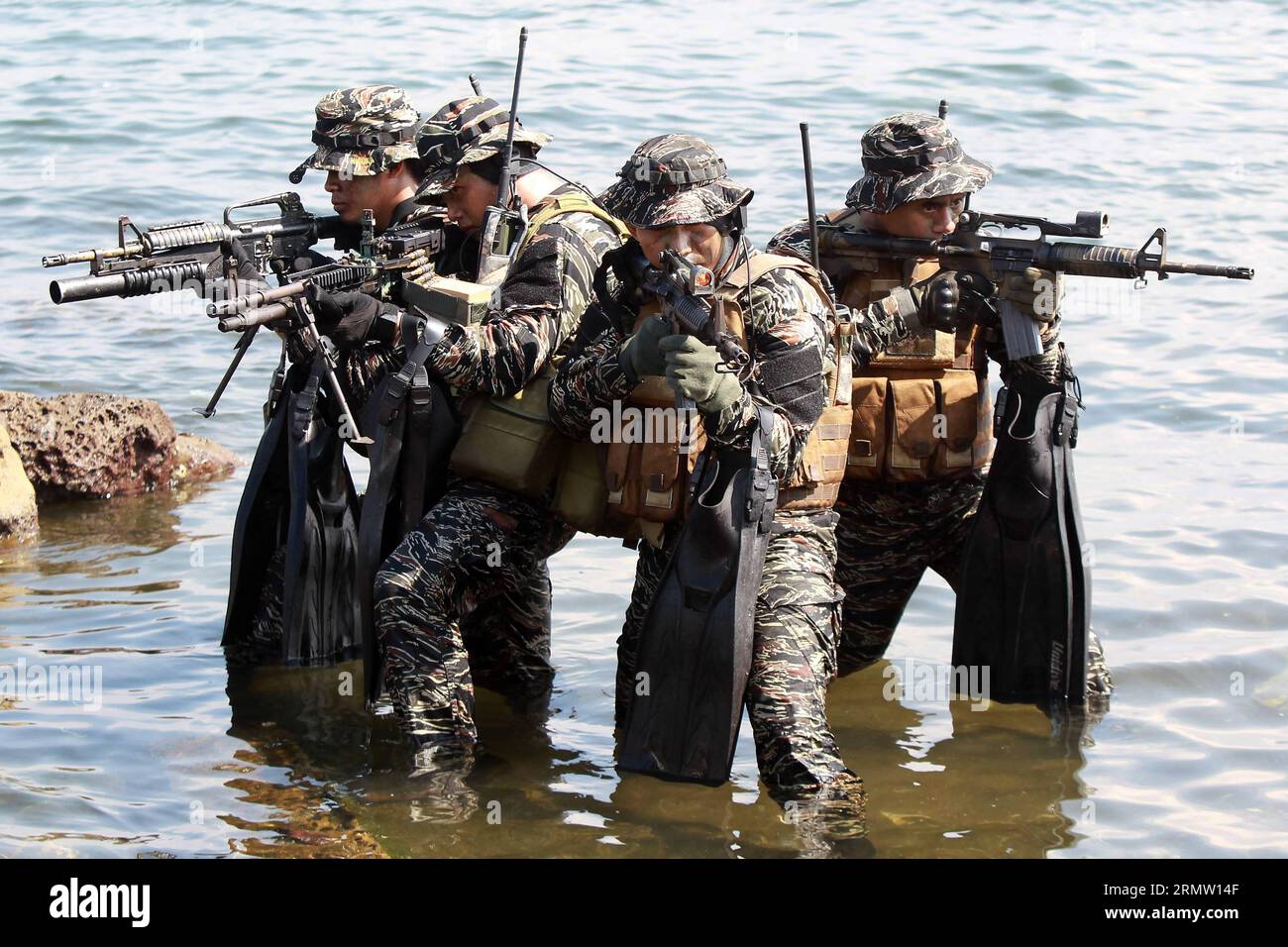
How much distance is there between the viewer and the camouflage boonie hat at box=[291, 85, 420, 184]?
20.8 feet

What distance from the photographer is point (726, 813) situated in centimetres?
548

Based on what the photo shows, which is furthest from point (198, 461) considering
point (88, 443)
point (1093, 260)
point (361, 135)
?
point (1093, 260)

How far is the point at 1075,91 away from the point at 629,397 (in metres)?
12.5

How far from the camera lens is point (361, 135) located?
6320 millimetres

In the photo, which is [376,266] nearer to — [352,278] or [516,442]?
[352,278]

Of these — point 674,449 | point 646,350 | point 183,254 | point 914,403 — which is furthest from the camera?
point 183,254

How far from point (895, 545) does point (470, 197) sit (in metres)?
1.96

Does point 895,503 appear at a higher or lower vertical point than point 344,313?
lower

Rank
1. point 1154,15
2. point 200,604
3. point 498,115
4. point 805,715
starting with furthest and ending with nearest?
point 1154,15 < point 200,604 < point 498,115 < point 805,715

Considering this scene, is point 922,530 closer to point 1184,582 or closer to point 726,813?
point 726,813

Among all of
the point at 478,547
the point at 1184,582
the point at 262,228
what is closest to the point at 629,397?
the point at 478,547

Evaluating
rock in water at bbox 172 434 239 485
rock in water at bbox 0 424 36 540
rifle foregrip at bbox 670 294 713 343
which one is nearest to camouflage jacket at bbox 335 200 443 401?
rifle foregrip at bbox 670 294 713 343

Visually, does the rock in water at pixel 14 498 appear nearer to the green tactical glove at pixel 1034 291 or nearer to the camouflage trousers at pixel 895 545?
the camouflage trousers at pixel 895 545

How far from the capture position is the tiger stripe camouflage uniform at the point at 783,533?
16.2 ft
